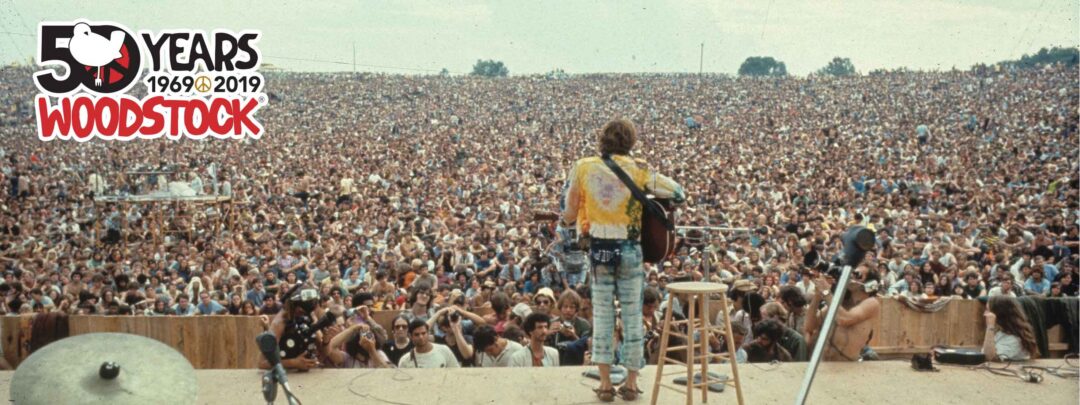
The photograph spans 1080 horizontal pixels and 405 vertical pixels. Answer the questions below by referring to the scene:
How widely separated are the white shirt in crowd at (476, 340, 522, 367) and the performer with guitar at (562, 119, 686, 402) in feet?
5.26

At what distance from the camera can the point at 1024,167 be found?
1850 cm

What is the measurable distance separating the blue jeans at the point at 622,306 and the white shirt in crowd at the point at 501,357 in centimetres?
160

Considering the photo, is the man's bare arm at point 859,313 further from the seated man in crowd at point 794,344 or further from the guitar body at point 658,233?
the guitar body at point 658,233

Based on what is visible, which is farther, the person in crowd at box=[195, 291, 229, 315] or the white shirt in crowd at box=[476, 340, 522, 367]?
the person in crowd at box=[195, 291, 229, 315]

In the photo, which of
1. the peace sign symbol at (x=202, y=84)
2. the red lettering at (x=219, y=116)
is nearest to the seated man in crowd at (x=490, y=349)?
the peace sign symbol at (x=202, y=84)

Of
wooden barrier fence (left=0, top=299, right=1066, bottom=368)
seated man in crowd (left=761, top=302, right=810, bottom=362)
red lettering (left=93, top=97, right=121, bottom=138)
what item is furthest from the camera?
red lettering (left=93, top=97, right=121, bottom=138)

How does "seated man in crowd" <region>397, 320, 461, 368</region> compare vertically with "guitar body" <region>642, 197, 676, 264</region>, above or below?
below

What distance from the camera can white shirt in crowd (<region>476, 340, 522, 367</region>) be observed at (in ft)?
17.4

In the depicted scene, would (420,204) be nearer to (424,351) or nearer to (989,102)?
(424,351)

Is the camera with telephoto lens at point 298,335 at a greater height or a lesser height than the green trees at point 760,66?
lesser

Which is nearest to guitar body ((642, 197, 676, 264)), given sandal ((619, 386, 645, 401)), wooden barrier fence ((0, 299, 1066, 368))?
sandal ((619, 386, 645, 401))

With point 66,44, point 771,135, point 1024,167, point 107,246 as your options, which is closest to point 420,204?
point 107,246

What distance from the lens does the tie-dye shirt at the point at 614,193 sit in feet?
11.9

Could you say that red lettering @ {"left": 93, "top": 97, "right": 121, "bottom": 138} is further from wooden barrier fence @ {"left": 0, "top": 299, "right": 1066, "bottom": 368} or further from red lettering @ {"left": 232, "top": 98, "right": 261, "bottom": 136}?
wooden barrier fence @ {"left": 0, "top": 299, "right": 1066, "bottom": 368}
